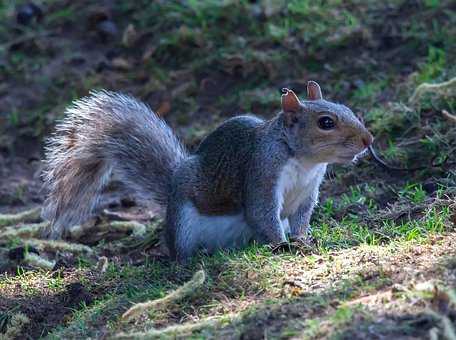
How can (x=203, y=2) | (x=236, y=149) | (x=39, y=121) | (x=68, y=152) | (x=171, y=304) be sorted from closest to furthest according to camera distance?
(x=171, y=304)
(x=236, y=149)
(x=68, y=152)
(x=39, y=121)
(x=203, y=2)

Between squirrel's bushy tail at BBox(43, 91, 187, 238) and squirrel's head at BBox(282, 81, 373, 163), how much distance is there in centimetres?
83

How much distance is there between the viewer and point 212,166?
15.5 ft

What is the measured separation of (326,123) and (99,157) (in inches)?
51.7

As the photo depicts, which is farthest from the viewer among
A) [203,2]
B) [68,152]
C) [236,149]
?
[203,2]

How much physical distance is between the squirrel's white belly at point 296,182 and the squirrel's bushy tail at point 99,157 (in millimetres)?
741

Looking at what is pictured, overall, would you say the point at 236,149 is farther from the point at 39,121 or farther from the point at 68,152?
the point at 39,121

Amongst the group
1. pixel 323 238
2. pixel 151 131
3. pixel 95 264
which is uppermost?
pixel 151 131

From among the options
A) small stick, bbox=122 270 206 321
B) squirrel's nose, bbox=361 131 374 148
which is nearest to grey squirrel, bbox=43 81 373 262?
squirrel's nose, bbox=361 131 374 148

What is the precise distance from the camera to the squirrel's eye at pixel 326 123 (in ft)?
14.4

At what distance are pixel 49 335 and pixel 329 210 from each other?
179 cm

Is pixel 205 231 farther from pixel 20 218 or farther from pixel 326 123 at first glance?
pixel 20 218

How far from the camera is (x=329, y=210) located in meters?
5.23

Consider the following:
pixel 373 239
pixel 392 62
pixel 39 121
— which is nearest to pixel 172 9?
pixel 39 121

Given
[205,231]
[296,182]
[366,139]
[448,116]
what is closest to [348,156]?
[366,139]
